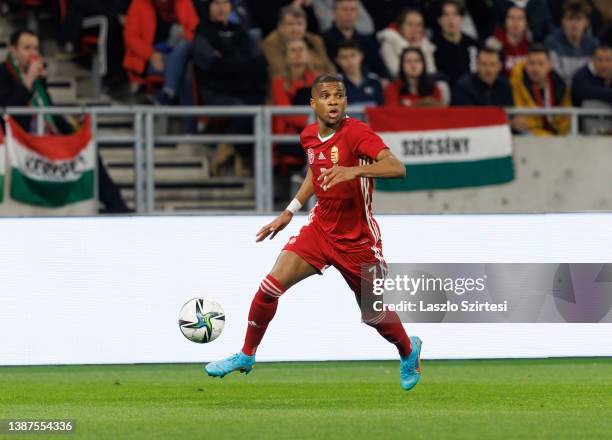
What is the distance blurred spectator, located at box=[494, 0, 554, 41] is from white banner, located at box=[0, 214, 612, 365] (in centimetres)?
735

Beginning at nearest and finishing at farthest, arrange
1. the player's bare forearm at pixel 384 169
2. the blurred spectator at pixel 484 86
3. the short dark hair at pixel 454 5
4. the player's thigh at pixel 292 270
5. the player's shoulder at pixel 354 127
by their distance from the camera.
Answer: the player's bare forearm at pixel 384 169 < the player's shoulder at pixel 354 127 < the player's thigh at pixel 292 270 < the blurred spectator at pixel 484 86 < the short dark hair at pixel 454 5

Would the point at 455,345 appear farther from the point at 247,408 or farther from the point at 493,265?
the point at 247,408

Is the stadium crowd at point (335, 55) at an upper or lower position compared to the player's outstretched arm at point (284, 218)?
upper

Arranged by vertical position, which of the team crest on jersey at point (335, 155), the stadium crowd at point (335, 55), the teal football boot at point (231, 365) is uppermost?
the stadium crowd at point (335, 55)

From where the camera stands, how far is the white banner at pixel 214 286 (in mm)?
13070

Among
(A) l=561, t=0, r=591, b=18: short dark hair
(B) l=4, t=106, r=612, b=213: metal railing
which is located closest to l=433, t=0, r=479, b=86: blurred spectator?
(A) l=561, t=0, r=591, b=18: short dark hair

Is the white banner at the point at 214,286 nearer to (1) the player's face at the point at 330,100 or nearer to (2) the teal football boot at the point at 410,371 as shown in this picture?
(2) the teal football boot at the point at 410,371

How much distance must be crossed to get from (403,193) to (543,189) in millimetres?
1582

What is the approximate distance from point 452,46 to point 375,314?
900 centimetres

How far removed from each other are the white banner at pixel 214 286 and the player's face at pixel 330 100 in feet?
10.3

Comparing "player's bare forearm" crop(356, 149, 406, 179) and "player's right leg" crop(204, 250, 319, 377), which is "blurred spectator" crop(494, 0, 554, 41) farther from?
"player's bare forearm" crop(356, 149, 406, 179)

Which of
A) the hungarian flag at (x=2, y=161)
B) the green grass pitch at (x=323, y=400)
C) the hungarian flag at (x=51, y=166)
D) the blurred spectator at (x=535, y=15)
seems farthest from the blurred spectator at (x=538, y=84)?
the hungarian flag at (x=2, y=161)

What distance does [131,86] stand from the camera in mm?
18531

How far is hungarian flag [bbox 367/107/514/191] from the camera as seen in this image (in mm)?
16906
